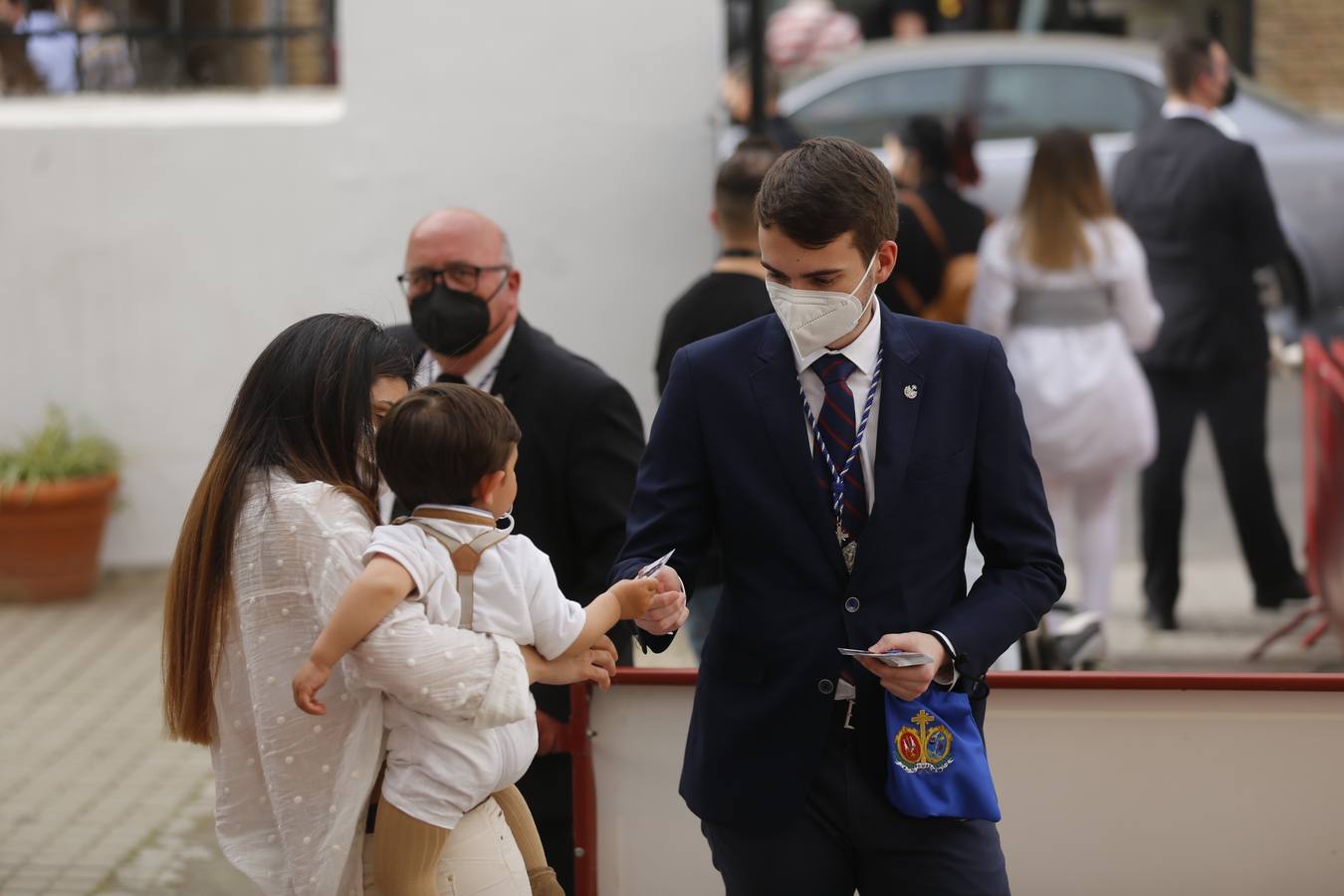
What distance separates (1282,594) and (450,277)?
4676mm

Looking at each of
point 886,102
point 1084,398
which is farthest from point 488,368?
point 886,102

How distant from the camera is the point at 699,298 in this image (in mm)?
5090

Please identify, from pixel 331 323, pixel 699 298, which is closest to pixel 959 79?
pixel 699 298

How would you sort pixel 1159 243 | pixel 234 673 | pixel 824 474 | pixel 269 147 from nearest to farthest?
pixel 824 474 < pixel 234 673 < pixel 1159 243 < pixel 269 147

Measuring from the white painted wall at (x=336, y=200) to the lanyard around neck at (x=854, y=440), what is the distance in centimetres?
496

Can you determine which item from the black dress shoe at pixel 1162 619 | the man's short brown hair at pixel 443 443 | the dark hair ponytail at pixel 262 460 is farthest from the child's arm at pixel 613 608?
the black dress shoe at pixel 1162 619

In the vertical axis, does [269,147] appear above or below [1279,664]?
above

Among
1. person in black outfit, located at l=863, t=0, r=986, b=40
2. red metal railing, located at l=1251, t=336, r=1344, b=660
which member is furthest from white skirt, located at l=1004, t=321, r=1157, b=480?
person in black outfit, located at l=863, t=0, r=986, b=40

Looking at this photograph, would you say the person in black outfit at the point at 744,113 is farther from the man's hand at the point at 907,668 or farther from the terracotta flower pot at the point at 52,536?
the man's hand at the point at 907,668

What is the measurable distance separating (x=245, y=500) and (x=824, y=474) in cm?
95

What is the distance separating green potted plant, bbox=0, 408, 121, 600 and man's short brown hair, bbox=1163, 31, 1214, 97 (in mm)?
4942

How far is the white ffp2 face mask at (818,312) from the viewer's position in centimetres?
278

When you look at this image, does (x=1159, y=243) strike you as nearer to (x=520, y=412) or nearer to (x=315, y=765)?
(x=520, y=412)

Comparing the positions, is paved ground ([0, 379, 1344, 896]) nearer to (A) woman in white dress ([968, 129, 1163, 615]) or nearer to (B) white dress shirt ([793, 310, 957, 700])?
(A) woman in white dress ([968, 129, 1163, 615])
